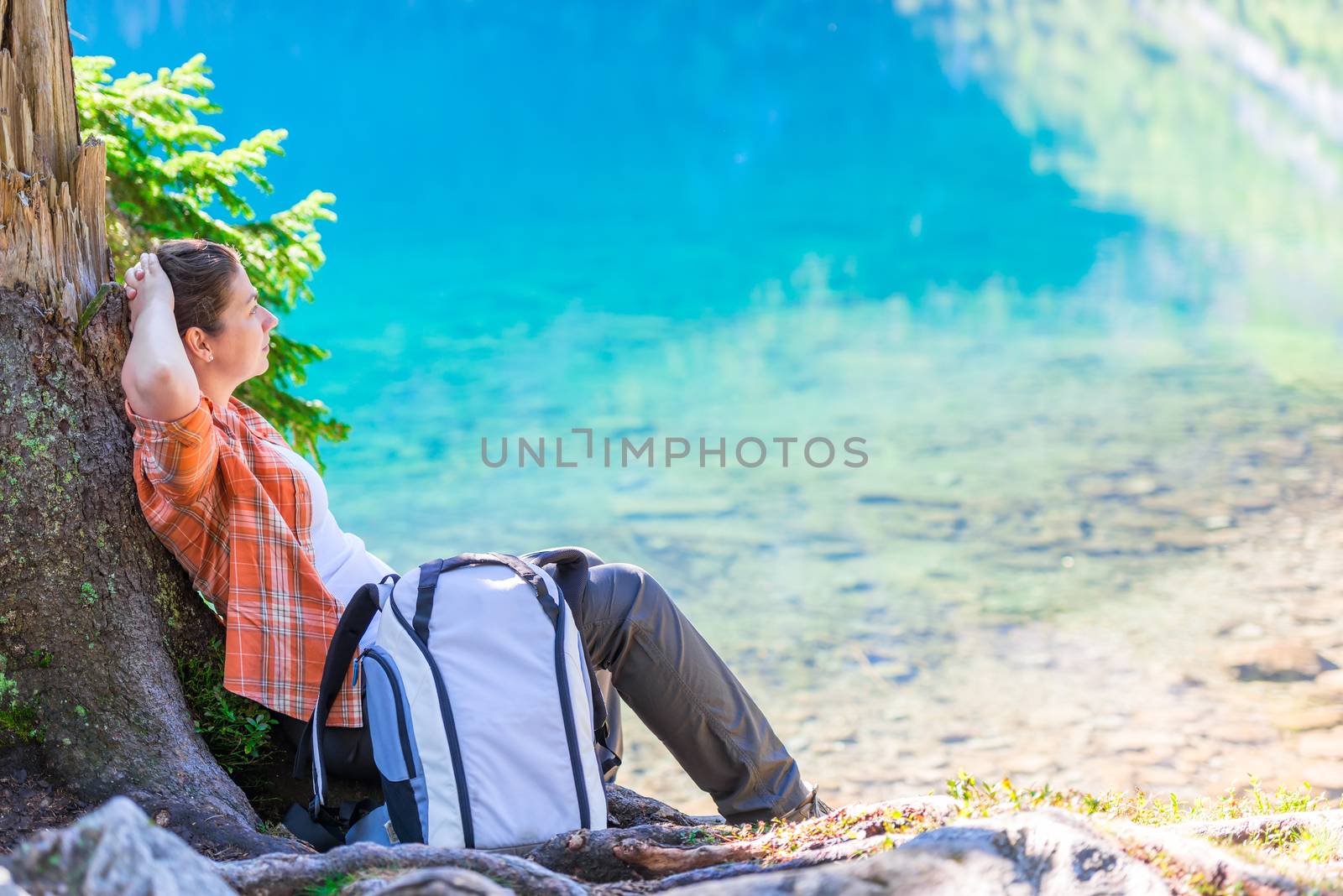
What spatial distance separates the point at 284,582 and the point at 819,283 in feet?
56.6

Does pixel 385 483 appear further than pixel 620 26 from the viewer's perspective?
No

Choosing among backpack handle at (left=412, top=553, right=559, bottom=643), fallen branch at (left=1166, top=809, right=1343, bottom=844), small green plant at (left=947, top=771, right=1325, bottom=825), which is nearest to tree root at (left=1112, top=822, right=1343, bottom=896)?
small green plant at (left=947, top=771, right=1325, bottom=825)

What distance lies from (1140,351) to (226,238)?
1391 centimetres

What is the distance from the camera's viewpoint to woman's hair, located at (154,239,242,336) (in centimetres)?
225

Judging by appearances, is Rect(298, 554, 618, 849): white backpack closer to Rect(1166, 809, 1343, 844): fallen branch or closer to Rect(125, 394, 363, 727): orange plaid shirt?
Rect(125, 394, 363, 727): orange plaid shirt

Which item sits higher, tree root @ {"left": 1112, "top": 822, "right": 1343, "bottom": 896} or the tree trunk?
the tree trunk

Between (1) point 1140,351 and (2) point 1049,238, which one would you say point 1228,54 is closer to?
(2) point 1049,238

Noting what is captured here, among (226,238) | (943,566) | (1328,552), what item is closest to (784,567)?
(943,566)

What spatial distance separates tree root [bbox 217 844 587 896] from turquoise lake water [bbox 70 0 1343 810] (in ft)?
20.1

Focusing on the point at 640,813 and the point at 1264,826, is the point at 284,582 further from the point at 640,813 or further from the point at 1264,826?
the point at 1264,826

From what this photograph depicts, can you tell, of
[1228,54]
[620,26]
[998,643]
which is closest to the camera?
[998,643]

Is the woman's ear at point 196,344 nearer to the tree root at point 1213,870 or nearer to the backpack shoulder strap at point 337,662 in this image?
the backpack shoulder strap at point 337,662

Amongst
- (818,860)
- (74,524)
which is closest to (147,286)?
(74,524)

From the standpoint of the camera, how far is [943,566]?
30.8ft
